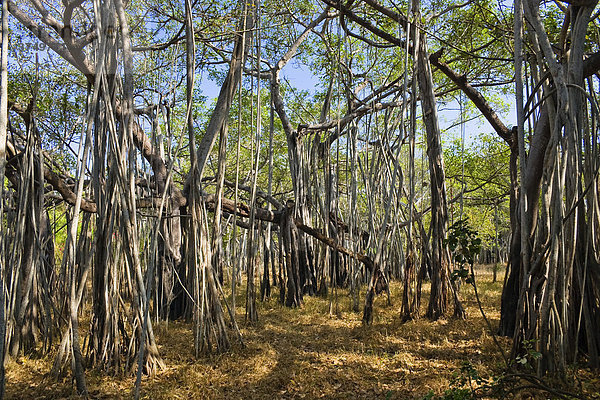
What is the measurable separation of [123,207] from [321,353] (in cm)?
212

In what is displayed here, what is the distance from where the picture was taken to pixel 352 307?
239 inches

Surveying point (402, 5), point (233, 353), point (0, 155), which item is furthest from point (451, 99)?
point (0, 155)

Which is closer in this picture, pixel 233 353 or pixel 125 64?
pixel 125 64

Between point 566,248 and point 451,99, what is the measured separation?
682 cm

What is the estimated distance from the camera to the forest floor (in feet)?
9.44

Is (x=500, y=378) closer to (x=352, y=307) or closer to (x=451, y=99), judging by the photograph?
(x=352, y=307)

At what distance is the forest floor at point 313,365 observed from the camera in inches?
113

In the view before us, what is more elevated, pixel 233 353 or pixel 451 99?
pixel 451 99

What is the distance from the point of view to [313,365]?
344 centimetres

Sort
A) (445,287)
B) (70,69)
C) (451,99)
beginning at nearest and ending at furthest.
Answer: (445,287), (70,69), (451,99)

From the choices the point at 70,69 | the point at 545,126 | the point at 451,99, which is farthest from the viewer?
the point at 451,99

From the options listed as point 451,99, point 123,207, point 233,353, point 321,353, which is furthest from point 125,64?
point 451,99

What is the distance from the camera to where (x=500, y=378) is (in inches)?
96.1

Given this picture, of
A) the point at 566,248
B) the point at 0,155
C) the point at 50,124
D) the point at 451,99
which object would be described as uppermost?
the point at 451,99
